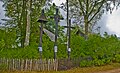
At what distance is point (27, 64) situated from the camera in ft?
60.4

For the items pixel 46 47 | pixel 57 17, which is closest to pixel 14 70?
pixel 46 47

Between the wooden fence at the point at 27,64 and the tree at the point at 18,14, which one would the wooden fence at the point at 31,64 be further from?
the tree at the point at 18,14

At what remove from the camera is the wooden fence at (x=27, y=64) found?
1811cm

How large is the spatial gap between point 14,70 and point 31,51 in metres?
1.80

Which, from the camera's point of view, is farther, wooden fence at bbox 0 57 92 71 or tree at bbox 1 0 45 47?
tree at bbox 1 0 45 47

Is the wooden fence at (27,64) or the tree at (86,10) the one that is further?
the tree at (86,10)

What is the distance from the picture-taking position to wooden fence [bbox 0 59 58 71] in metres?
18.1

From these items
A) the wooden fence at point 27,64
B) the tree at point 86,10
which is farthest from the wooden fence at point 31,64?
the tree at point 86,10

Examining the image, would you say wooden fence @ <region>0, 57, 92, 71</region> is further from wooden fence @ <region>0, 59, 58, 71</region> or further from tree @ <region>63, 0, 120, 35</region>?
tree @ <region>63, 0, 120, 35</region>

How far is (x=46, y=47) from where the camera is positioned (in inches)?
843

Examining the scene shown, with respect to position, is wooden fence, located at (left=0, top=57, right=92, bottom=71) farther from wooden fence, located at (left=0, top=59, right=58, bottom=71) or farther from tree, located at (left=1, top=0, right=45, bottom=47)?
tree, located at (left=1, top=0, right=45, bottom=47)

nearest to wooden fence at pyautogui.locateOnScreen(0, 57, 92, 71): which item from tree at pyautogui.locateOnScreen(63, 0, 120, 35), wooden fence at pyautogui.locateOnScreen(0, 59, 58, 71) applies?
wooden fence at pyautogui.locateOnScreen(0, 59, 58, 71)

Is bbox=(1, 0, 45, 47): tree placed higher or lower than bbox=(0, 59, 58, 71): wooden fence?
higher

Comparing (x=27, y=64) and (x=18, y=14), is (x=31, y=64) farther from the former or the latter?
(x=18, y=14)
